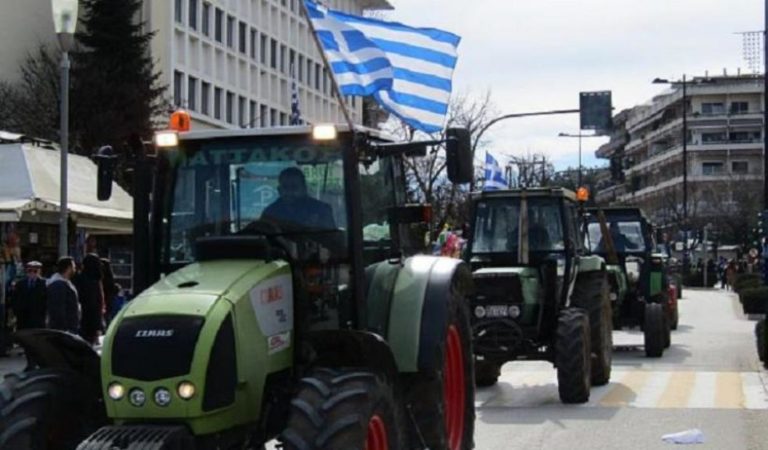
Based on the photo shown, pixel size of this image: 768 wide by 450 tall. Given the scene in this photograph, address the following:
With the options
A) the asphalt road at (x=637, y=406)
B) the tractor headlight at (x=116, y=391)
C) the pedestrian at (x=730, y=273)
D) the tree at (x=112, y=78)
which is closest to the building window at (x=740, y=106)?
the pedestrian at (x=730, y=273)

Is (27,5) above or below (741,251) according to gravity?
above

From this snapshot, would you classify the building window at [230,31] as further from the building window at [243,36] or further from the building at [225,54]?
the building window at [243,36]

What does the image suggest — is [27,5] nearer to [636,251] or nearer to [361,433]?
[636,251]

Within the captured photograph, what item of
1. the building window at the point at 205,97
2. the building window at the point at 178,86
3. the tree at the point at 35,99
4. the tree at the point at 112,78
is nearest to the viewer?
the tree at the point at 35,99

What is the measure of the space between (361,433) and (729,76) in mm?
125674

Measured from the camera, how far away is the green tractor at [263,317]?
20.9ft

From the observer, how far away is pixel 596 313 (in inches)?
595

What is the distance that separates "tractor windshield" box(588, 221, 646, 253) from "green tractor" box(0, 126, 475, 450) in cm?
1489

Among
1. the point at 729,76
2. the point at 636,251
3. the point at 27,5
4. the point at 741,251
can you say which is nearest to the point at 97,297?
the point at 636,251

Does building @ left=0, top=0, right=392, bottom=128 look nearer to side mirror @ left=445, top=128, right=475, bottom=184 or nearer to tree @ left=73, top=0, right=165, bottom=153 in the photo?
tree @ left=73, top=0, right=165, bottom=153

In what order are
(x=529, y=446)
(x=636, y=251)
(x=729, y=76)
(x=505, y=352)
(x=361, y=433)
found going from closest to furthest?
(x=361, y=433)
(x=529, y=446)
(x=505, y=352)
(x=636, y=251)
(x=729, y=76)

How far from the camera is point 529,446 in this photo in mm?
10781

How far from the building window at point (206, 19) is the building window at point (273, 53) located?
22.9 ft

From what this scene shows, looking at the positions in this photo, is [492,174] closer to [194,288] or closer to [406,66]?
[406,66]
